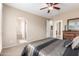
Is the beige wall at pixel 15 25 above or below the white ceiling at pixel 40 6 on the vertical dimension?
below

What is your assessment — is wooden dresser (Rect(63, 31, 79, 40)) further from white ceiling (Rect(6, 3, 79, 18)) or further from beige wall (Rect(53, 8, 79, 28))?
white ceiling (Rect(6, 3, 79, 18))

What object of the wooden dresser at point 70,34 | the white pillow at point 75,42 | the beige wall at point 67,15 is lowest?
the white pillow at point 75,42

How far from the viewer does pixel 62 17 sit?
1.30m

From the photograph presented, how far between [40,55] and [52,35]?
0.32 meters

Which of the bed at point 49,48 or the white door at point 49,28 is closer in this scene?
the bed at point 49,48

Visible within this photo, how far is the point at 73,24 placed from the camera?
4.28 feet

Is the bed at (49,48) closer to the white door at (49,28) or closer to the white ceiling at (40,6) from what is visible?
the white door at (49,28)

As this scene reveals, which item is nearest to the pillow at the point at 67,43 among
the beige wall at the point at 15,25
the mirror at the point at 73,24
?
the mirror at the point at 73,24

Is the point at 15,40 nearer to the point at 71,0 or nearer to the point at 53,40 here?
the point at 53,40

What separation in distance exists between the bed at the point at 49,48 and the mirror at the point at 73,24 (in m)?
0.20

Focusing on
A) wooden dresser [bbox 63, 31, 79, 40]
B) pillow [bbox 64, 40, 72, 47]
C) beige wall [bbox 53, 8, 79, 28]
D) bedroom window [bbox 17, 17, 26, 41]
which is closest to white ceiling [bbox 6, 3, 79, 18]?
beige wall [bbox 53, 8, 79, 28]

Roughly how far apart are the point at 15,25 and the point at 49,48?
1.75ft

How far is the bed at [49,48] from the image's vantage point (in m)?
1.21

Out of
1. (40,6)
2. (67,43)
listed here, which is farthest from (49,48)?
(40,6)
